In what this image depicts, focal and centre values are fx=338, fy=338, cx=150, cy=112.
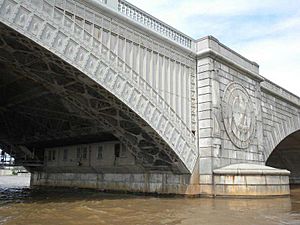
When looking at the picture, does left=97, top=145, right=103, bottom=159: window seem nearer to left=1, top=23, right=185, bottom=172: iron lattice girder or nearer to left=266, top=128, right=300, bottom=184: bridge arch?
left=1, top=23, right=185, bottom=172: iron lattice girder

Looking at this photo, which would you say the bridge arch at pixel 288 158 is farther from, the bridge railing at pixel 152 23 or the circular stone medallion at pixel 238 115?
the bridge railing at pixel 152 23

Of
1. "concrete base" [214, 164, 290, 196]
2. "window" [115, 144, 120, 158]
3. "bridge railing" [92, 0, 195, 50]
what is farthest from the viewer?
"window" [115, 144, 120, 158]

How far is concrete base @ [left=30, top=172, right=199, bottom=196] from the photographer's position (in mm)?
20328

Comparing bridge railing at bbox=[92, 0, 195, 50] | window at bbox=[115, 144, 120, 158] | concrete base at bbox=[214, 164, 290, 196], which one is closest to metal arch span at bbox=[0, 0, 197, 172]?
concrete base at bbox=[214, 164, 290, 196]

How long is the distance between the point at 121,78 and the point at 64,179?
58.8ft

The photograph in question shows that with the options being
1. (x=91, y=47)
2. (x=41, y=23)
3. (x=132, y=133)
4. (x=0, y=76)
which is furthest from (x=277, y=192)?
(x=0, y=76)

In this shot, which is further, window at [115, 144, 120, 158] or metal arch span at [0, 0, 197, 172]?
window at [115, 144, 120, 158]

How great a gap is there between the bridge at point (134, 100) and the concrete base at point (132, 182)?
0.24 feet

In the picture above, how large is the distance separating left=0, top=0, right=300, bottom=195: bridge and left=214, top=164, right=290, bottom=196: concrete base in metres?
0.06

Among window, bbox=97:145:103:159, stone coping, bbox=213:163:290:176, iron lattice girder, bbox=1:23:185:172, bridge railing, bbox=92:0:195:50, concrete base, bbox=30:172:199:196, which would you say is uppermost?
bridge railing, bbox=92:0:195:50

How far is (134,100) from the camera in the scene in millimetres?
16609

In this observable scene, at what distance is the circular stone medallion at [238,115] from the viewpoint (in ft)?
73.0

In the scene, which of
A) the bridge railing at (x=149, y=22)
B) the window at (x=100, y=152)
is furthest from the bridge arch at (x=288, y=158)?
the bridge railing at (x=149, y=22)

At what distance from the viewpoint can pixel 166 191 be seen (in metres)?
20.9
